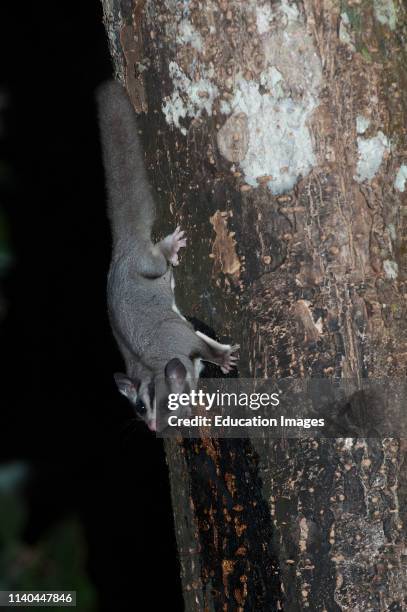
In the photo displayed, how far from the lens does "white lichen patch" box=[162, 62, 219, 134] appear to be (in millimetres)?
2453

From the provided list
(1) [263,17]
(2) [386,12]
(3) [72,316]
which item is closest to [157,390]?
(1) [263,17]

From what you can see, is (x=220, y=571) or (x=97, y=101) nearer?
(x=220, y=571)

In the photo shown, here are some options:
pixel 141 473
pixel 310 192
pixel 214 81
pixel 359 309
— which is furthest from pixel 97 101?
pixel 141 473

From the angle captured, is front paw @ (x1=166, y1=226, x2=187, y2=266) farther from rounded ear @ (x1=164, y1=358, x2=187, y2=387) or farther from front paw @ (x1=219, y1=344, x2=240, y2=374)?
rounded ear @ (x1=164, y1=358, x2=187, y2=387)

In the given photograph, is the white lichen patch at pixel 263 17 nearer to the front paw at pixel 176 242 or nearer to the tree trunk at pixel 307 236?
the tree trunk at pixel 307 236

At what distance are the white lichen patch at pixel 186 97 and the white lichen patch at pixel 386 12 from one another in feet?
1.93

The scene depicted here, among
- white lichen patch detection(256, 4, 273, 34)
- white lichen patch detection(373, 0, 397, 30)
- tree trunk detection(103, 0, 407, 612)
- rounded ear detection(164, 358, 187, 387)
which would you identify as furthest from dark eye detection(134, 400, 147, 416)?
white lichen patch detection(373, 0, 397, 30)

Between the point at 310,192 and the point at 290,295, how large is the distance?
349mm

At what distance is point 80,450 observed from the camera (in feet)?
19.4

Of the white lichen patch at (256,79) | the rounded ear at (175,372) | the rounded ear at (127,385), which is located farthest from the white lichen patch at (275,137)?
the rounded ear at (127,385)

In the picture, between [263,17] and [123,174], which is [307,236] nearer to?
[263,17]

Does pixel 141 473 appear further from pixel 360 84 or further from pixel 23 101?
pixel 360 84

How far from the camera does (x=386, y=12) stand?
2377 mm

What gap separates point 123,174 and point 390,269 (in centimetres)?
174
